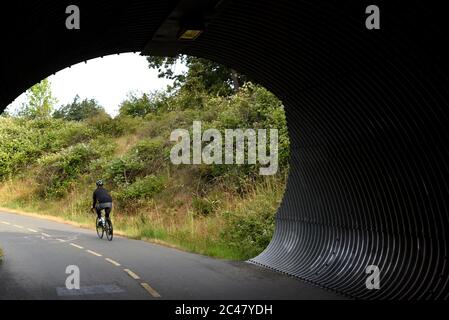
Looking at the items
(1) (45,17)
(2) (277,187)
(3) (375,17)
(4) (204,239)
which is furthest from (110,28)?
(2) (277,187)

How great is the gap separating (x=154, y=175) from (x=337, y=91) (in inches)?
836

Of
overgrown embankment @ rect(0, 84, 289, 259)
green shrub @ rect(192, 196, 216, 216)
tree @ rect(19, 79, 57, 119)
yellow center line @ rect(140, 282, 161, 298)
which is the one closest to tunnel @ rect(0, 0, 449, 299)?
yellow center line @ rect(140, 282, 161, 298)

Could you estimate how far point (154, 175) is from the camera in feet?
102

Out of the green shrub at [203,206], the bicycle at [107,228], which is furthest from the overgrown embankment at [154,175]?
the bicycle at [107,228]

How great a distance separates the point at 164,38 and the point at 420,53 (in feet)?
19.6

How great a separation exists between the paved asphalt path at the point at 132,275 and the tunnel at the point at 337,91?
0.95 metres

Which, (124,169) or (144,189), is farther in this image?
(124,169)

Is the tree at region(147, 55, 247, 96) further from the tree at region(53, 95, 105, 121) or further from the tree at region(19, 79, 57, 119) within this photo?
the tree at region(53, 95, 105, 121)

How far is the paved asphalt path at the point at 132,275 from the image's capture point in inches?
388

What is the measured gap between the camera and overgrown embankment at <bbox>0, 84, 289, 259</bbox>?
19141 mm

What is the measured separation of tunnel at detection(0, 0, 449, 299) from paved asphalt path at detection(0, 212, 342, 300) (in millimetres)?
946

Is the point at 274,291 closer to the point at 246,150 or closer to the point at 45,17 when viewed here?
the point at 45,17

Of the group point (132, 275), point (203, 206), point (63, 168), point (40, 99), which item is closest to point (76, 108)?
point (40, 99)

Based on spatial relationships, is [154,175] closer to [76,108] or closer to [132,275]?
[132,275]
